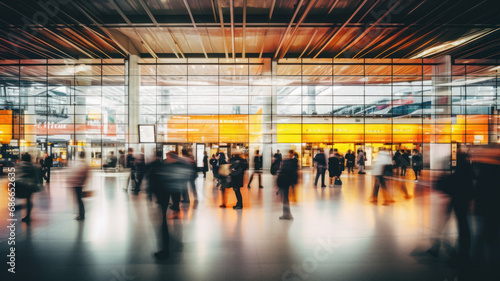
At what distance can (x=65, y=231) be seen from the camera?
532 centimetres

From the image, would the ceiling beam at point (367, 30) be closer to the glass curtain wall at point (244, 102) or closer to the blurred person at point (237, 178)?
the glass curtain wall at point (244, 102)

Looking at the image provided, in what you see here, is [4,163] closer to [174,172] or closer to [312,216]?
[174,172]

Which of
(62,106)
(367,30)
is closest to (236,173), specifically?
(367,30)

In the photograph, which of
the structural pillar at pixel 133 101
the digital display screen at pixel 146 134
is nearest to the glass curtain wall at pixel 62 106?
the structural pillar at pixel 133 101

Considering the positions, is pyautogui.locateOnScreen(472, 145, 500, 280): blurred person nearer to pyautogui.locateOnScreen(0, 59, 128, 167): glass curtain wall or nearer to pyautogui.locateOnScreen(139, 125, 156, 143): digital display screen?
pyautogui.locateOnScreen(139, 125, 156, 143): digital display screen

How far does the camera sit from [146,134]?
16609 mm

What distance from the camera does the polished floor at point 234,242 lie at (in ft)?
11.7

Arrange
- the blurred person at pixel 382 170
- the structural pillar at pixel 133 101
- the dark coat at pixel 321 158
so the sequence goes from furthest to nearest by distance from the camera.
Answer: the structural pillar at pixel 133 101 < the dark coat at pixel 321 158 < the blurred person at pixel 382 170

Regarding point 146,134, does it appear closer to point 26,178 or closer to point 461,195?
point 26,178

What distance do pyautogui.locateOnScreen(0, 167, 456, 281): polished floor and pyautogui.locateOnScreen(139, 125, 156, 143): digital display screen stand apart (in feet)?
28.6

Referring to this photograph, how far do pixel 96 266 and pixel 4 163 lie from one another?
20.5 metres

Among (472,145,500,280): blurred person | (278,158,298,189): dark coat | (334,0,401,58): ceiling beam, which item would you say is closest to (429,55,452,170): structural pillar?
(334,0,401,58): ceiling beam

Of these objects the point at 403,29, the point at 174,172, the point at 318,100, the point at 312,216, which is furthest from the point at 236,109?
the point at 174,172

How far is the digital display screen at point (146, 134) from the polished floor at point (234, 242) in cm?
872
